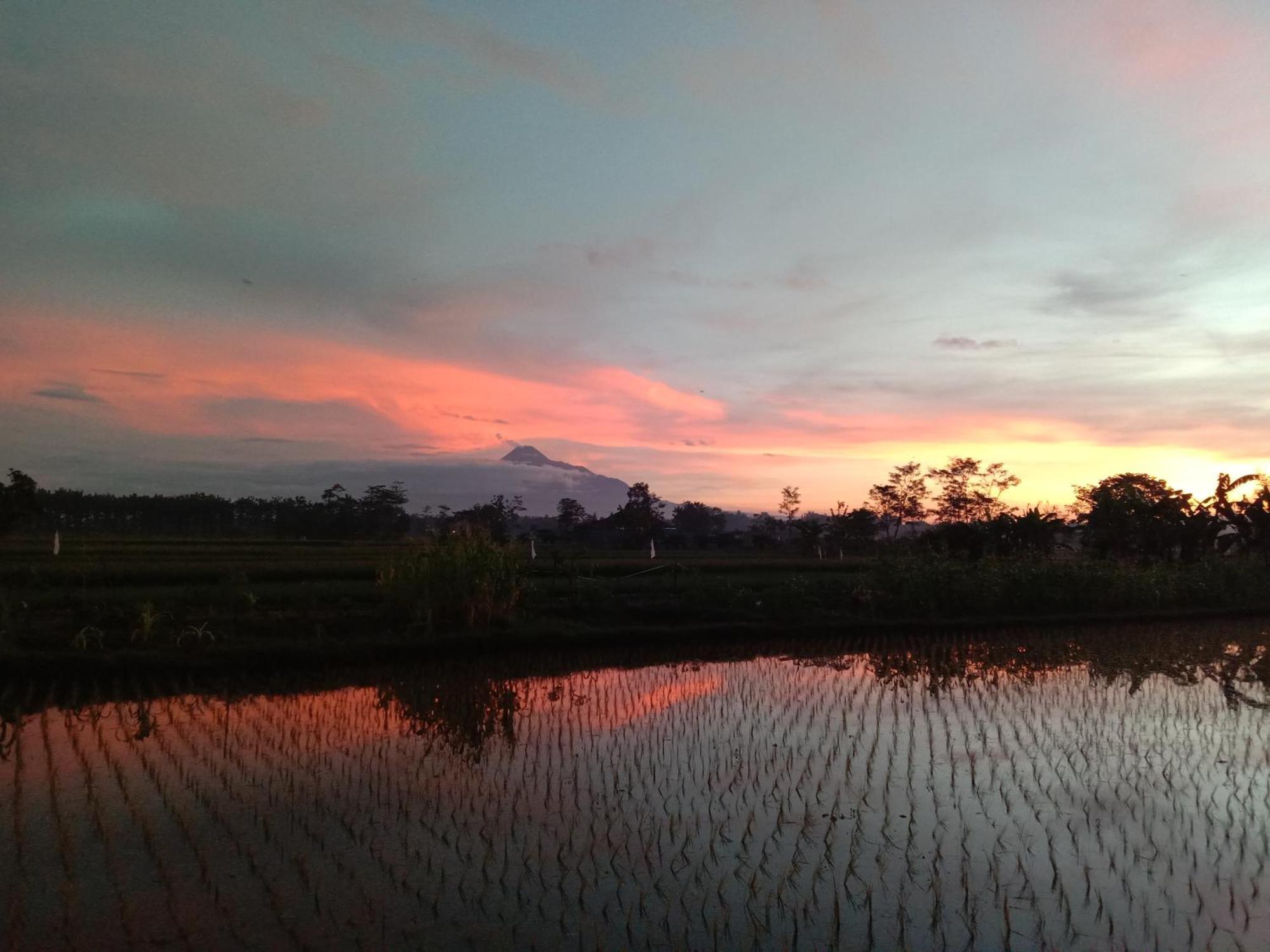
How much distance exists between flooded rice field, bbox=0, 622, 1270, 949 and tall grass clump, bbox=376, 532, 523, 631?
3.77m

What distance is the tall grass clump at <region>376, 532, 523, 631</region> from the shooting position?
1457 centimetres

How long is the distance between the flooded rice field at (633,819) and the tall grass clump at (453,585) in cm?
377

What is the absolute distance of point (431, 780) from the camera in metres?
6.90

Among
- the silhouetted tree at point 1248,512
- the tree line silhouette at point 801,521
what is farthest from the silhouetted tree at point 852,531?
the silhouetted tree at point 1248,512

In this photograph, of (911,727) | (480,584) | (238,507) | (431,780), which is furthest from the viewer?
(238,507)

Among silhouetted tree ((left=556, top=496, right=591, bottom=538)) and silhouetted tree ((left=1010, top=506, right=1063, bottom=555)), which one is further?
silhouetted tree ((left=556, top=496, right=591, bottom=538))

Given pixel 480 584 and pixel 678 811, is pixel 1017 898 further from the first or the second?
pixel 480 584

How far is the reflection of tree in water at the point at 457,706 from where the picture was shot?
858 centimetres

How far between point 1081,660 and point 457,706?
10625 millimetres

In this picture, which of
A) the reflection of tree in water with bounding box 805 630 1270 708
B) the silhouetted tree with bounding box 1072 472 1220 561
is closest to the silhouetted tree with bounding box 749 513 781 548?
the silhouetted tree with bounding box 1072 472 1220 561

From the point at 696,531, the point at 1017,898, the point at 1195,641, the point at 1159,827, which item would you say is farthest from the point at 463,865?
the point at 696,531

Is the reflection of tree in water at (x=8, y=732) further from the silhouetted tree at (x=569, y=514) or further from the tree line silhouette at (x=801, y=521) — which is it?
the silhouetted tree at (x=569, y=514)

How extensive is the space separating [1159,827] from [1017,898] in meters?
1.90

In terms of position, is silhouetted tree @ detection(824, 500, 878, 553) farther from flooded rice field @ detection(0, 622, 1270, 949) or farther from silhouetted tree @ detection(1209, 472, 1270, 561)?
flooded rice field @ detection(0, 622, 1270, 949)
